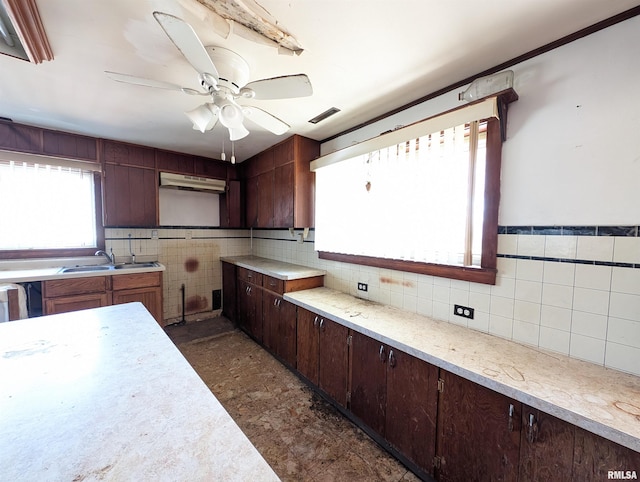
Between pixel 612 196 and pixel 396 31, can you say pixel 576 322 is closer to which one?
pixel 612 196

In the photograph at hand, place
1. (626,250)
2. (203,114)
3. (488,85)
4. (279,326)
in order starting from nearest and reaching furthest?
(626,250) → (488,85) → (203,114) → (279,326)

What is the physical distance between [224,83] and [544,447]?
7.69 ft

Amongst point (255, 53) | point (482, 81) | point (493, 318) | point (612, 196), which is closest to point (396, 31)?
point (482, 81)

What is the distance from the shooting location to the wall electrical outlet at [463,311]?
1.67 meters

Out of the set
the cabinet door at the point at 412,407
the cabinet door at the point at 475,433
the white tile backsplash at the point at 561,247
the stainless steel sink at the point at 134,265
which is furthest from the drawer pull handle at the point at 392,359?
the stainless steel sink at the point at 134,265

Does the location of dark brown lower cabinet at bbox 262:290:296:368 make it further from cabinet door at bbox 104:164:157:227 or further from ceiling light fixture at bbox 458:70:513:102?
ceiling light fixture at bbox 458:70:513:102

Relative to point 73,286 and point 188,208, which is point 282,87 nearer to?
point 73,286

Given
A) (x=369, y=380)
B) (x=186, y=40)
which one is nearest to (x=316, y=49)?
(x=186, y=40)

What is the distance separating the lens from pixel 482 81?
5.12 feet

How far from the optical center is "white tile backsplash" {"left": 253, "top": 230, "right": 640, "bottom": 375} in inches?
46.6

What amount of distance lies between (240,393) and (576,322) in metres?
2.43

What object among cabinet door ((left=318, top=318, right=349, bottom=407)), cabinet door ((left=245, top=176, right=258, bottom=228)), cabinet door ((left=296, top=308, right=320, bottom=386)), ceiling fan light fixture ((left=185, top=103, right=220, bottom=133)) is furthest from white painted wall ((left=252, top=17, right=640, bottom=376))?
cabinet door ((left=245, top=176, right=258, bottom=228))

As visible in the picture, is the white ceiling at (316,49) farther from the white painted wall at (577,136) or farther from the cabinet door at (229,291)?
the cabinet door at (229,291)

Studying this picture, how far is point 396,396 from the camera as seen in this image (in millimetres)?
1586
